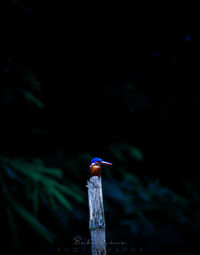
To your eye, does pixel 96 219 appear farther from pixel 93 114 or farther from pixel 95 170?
pixel 93 114

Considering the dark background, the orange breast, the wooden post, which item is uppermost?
the dark background

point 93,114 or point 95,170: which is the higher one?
point 93,114

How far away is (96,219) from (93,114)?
10.6 feet

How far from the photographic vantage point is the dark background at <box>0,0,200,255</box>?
2.89 metres

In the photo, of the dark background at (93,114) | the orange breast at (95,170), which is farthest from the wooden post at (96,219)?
the dark background at (93,114)

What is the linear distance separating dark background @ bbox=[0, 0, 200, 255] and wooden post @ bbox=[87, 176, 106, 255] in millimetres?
1598

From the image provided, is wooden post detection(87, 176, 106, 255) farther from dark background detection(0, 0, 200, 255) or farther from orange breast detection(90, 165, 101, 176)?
dark background detection(0, 0, 200, 255)

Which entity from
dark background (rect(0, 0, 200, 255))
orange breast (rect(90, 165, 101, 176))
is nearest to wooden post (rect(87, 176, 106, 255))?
orange breast (rect(90, 165, 101, 176))

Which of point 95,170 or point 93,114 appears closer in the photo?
point 95,170

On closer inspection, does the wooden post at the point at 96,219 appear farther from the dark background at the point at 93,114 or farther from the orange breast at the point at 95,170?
the dark background at the point at 93,114

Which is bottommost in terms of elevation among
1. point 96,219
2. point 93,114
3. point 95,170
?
point 96,219

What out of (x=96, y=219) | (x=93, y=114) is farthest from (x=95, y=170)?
(x=93, y=114)

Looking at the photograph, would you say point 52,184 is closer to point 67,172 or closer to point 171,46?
point 67,172

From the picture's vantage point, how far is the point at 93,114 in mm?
4301
